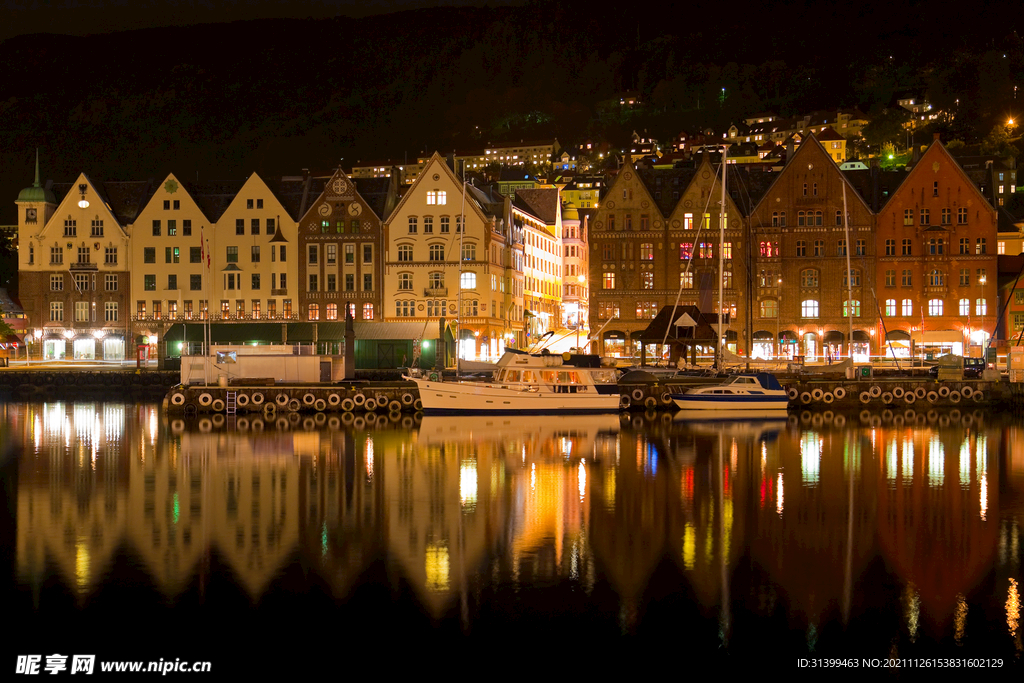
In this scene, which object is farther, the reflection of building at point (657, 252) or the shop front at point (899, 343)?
the reflection of building at point (657, 252)

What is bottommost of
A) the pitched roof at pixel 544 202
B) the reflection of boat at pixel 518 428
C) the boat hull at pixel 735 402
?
the reflection of boat at pixel 518 428

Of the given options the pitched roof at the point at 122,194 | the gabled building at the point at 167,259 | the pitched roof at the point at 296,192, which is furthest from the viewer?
the pitched roof at the point at 122,194

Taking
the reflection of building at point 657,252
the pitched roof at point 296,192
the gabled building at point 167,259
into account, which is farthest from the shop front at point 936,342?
the gabled building at point 167,259

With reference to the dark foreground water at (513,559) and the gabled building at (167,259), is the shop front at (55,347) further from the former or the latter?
the dark foreground water at (513,559)

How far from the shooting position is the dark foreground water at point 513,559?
18.4 metres

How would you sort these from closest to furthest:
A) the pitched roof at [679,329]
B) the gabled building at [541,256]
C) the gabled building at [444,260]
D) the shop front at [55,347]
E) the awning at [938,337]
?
1. the pitched roof at [679,329]
2. the gabled building at [444,260]
3. the awning at [938,337]
4. the shop front at [55,347]
5. the gabled building at [541,256]

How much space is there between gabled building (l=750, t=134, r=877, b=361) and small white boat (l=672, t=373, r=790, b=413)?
32365mm

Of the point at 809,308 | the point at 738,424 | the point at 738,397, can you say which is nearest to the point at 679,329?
the point at 738,397

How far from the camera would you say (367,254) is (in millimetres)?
94000

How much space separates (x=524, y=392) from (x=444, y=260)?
115ft

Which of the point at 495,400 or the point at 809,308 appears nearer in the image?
the point at 495,400

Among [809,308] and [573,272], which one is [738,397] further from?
[573,272]

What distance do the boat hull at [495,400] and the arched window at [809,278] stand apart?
4154 centimetres

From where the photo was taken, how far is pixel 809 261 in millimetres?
94125
